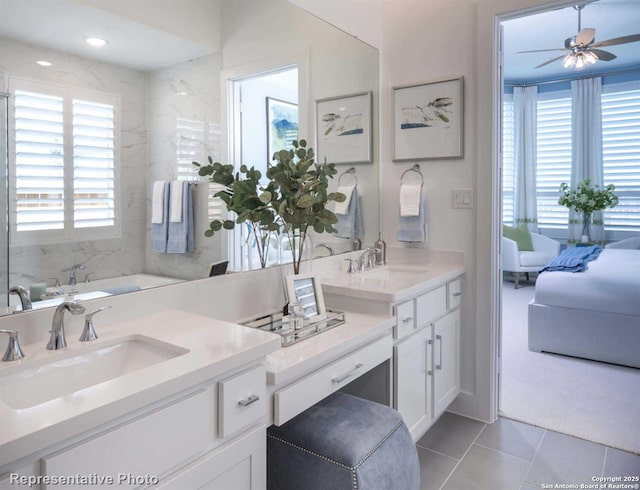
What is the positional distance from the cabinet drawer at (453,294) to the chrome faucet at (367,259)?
45 cm

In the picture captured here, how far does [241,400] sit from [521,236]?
5.94 meters

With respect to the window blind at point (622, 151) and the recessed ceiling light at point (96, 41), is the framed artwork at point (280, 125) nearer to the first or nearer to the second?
the recessed ceiling light at point (96, 41)

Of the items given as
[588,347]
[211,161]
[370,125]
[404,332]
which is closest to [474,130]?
[370,125]

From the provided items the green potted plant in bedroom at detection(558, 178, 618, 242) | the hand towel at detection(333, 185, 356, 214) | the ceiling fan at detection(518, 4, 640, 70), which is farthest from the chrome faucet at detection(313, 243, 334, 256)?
the green potted plant in bedroom at detection(558, 178, 618, 242)

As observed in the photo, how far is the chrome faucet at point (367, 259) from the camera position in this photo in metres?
2.59

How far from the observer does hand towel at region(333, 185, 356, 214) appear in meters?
2.67

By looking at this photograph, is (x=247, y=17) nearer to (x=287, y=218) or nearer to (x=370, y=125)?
(x=287, y=218)

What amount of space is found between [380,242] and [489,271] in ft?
2.07

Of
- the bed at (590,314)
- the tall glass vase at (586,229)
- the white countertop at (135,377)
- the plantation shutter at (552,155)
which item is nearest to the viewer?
the white countertop at (135,377)

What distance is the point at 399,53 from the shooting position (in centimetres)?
278

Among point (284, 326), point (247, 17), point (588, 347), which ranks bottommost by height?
point (588, 347)

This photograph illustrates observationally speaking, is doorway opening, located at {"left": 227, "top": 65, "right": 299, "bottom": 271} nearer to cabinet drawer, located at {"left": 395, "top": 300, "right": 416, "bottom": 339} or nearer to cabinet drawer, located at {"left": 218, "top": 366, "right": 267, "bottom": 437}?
cabinet drawer, located at {"left": 395, "top": 300, "right": 416, "bottom": 339}

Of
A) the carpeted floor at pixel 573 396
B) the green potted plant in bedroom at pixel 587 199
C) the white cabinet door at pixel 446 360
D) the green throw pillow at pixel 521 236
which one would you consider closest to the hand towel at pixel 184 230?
the white cabinet door at pixel 446 360

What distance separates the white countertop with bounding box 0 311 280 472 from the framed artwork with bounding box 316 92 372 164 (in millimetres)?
1281
